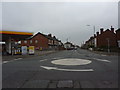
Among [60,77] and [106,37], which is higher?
[106,37]

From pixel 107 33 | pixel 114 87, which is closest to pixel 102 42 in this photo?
pixel 107 33

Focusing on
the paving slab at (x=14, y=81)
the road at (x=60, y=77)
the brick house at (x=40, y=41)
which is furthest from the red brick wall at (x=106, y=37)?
the paving slab at (x=14, y=81)

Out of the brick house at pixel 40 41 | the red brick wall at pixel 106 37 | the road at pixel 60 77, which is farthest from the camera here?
the brick house at pixel 40 41

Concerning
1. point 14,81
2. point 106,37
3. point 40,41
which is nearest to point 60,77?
point 14,81

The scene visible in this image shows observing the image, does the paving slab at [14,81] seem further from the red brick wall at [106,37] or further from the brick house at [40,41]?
the brick house at [40,41]

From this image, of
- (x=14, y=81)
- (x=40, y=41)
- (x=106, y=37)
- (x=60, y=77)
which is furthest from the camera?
(x=40, y=41)

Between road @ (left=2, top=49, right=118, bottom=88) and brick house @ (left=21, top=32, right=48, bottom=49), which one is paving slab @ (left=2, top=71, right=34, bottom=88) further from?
brick house @ (left=21, top=32, right=48, bottom=49)

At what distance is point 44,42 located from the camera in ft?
198

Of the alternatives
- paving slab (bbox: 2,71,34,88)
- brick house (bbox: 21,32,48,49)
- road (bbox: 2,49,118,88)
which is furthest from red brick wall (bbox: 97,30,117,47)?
paving slab (bbox: 2,71,34,88)

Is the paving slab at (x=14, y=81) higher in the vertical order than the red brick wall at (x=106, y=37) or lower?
lower

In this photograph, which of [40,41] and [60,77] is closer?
[60,77]

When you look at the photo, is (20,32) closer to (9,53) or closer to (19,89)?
(9,53)

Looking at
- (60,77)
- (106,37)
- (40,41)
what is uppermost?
(106,37)

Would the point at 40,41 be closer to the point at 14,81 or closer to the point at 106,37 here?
the point at 106,37
